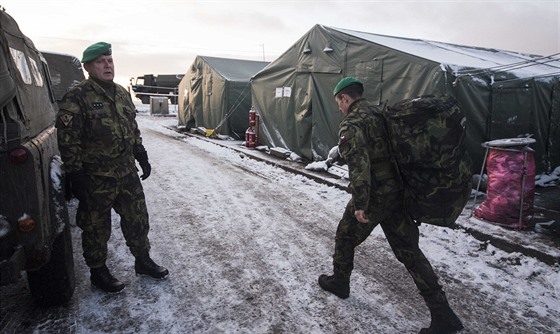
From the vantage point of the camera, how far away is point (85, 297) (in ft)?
9.86

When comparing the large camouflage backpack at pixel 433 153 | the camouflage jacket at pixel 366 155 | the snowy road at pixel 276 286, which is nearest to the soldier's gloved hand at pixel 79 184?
the snowy road at pixel 276 286

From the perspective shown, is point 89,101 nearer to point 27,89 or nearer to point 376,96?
point 27,89

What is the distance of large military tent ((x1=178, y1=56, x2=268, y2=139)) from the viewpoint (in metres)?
13.6


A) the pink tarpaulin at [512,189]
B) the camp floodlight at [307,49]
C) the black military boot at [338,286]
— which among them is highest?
the camp floodlight at [307,49]

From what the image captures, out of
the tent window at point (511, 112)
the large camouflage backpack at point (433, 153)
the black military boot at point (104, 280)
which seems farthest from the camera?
the tent window at point (511, 112)

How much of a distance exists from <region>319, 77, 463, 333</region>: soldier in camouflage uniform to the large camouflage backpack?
0.37ft

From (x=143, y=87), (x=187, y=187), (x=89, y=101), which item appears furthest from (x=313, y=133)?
(x=143, y=87)

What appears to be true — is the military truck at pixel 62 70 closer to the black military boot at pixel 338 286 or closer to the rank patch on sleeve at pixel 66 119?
the rank patch on sleeve at pixel 66 119

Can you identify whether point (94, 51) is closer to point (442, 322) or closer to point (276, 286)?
point (276, 286)

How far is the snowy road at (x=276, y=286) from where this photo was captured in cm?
271

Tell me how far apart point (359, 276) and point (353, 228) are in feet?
2.86

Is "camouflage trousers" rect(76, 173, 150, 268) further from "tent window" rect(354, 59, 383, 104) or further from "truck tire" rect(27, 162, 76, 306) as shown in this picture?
"tent window" rect(354, 59, 383, 104)

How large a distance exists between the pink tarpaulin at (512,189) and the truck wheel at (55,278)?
4736 mm

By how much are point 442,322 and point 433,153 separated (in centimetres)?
119
